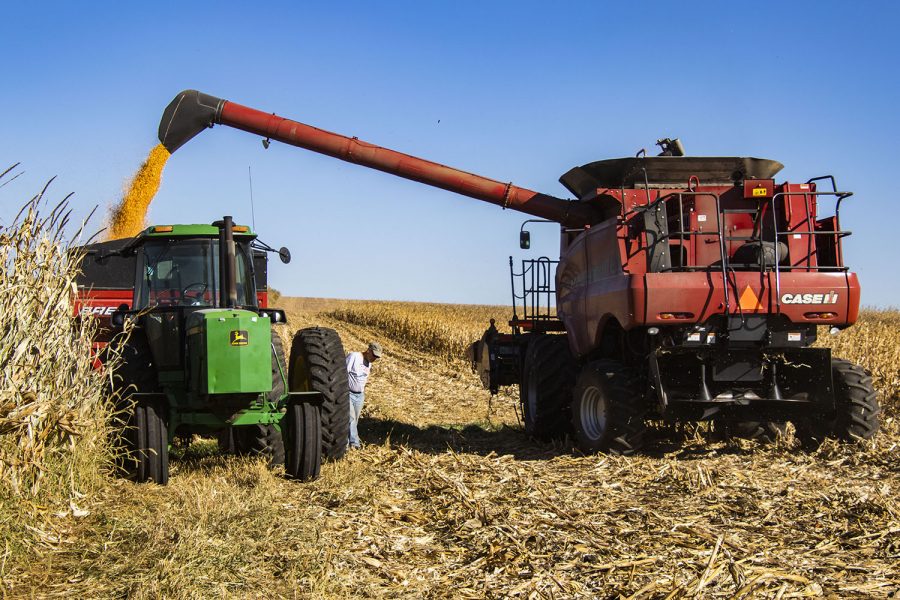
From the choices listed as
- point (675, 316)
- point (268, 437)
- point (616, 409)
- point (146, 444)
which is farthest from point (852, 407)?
point (146, 444)

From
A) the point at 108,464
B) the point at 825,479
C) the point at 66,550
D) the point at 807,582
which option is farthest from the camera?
the point at 825,479

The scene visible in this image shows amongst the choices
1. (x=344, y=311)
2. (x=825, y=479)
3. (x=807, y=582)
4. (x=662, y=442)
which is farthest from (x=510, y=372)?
(x=344, y=311)

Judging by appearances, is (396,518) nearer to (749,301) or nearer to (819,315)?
(749,301)

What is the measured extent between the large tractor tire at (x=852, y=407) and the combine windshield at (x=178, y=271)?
235 inches

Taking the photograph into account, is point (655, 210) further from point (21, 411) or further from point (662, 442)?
point (21, 411)

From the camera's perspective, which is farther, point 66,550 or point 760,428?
point 760,428

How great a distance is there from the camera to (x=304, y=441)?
314 inches

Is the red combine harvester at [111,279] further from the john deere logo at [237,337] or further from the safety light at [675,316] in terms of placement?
the safety light at [675,316]

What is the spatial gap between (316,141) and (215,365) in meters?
5.34

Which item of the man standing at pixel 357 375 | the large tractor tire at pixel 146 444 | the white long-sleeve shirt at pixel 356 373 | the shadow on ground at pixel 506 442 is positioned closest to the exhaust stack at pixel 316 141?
the man standing at pixel 357 375

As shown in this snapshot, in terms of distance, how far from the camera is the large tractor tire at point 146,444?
25.0 ft

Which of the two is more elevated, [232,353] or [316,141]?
[316,141]

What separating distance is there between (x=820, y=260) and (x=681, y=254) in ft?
5.61

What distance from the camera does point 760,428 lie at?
1004 centimetres
